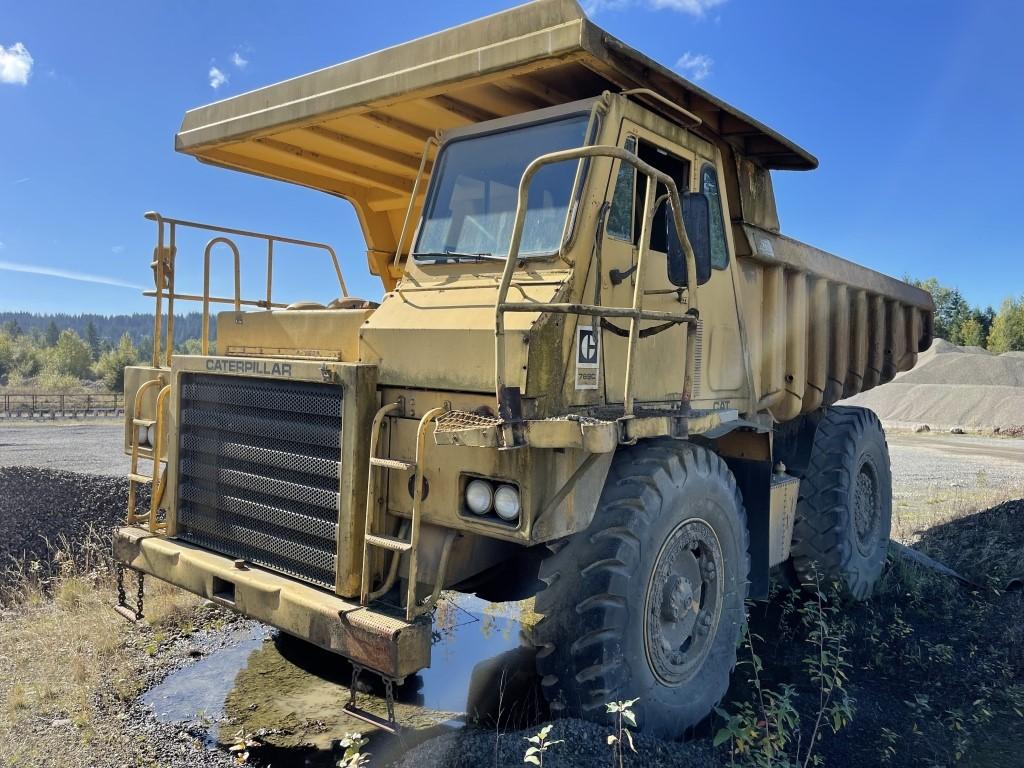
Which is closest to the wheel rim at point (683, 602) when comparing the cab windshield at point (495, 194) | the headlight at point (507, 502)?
the headlight at point (507, 502)

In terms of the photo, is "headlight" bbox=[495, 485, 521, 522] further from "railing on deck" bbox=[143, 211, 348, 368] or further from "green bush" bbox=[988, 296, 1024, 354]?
"green bush" bbox=[988, 296, 1024, 354]

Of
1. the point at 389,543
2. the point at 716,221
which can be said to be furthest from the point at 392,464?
the point at 716,221

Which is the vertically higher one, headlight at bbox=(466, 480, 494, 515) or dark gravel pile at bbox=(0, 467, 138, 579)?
headlight at bbox=(466, 480, 494, 515)

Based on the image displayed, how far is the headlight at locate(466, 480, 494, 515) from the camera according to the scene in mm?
3264

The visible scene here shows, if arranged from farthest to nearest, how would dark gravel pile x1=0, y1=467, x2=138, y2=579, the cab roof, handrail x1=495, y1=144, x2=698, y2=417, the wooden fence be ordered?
1. the wooden fence
2. dark gravel pile x1=0, y1=467, x2=138, y2=579
3. the cab roof
4. handrail x1=495, y1=144, x2=698, y2=417

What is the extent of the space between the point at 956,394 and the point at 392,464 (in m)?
46.8

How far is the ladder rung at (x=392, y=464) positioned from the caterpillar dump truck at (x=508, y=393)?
0.05 feet

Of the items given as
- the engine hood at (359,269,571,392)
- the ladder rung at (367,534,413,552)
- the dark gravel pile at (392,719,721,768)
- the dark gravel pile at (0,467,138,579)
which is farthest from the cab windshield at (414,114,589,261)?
the dark gravel pile at (0,467,138,579)

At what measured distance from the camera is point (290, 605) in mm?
3475

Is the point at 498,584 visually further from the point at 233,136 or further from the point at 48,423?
the point at 48,423

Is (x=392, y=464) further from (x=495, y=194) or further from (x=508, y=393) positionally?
(x=495, y=194)

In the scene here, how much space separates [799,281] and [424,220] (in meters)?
3.23

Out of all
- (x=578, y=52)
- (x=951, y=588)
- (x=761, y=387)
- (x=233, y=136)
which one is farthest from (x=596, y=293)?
(x=951, y=588)

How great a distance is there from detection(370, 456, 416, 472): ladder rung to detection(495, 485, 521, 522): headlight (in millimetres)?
389
